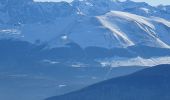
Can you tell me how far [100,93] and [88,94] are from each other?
474cm

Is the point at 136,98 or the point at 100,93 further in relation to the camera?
the point at 100,93

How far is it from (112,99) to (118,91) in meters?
6.47

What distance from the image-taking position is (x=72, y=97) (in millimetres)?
191625

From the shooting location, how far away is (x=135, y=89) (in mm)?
183875

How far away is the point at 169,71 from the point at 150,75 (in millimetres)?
6047

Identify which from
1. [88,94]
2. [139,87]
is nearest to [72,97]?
[88,94]

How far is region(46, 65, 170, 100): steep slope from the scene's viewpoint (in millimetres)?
177075

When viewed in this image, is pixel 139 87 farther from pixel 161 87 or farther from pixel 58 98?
pixel 58 98

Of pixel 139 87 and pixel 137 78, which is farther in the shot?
pixel 137 78

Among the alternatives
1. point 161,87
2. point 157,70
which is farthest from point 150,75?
point 161,87

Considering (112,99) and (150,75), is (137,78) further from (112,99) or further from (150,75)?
(112,99)

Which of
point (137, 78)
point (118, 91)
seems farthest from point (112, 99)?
point (137, 78)

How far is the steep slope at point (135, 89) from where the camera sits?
177075 mm

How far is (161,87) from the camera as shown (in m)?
182
